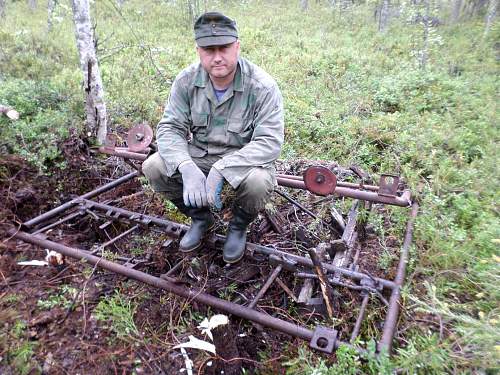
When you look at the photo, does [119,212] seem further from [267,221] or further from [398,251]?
[398,251]

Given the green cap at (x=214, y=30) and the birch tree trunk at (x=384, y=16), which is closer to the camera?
the green cap at (x=214, y=30)

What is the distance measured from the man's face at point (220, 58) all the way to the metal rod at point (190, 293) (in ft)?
5.15

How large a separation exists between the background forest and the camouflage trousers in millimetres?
909

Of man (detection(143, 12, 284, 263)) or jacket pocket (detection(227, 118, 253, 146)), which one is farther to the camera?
jacket pocket (detection(227, 118, 253, 146))

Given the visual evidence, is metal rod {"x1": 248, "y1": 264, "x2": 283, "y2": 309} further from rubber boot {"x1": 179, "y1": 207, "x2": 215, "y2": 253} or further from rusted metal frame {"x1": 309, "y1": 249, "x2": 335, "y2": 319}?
rubber boot {"x1": 179, "y1": 207, "x2": 215, "y2": 253}

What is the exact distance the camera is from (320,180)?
2746 mm

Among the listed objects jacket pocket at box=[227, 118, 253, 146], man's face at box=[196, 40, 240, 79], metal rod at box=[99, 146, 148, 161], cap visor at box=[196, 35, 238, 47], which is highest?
cap visor at box=[196, 35, 238, 47]

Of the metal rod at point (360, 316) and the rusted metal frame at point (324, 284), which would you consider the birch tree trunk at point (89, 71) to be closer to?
the rusted metal frame at point (324, 284)

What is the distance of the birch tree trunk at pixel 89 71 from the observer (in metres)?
Result: 4.53

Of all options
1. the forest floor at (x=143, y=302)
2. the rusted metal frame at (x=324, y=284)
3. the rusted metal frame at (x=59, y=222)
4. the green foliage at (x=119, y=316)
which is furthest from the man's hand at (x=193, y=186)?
the rusted metal frame at (x=59, y=222)

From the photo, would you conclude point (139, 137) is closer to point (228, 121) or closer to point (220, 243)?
point (228, 121)

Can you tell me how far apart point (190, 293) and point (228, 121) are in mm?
1302

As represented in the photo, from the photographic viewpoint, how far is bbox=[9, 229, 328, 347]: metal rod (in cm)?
244

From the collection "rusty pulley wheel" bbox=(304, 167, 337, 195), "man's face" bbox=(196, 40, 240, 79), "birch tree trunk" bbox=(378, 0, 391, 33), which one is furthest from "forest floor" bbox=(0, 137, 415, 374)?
"birch tree trunk" bbox=(378, 0, 391, 33)
